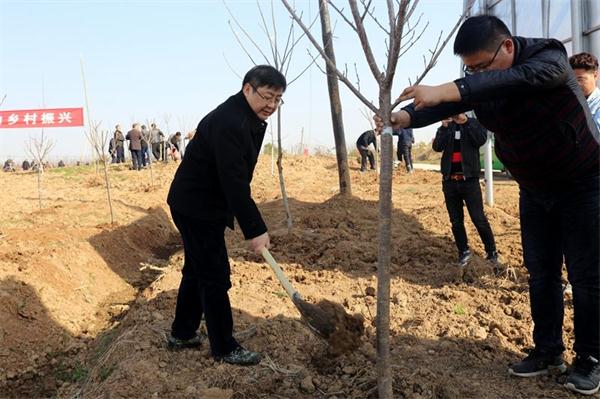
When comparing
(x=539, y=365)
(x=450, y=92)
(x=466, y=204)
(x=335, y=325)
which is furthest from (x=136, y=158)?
(x=450, y=92)

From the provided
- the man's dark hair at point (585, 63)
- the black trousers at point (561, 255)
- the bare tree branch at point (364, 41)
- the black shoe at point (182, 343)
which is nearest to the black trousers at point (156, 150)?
the black shoe at point (182, 343)

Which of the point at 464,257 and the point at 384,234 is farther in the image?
the point at 464,257

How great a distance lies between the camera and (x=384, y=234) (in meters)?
2.39

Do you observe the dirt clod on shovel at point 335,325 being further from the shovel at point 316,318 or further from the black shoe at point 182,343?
the black shoe at point 182,343

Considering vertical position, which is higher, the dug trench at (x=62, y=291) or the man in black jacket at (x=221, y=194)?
the man in black jacket at (x=221, y=194)

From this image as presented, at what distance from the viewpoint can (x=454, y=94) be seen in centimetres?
217

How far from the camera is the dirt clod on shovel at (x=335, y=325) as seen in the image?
9.38ft

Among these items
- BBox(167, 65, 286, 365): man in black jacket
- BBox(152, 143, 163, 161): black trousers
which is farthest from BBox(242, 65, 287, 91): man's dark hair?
BBox(152, 143, 163, 161): black trousers

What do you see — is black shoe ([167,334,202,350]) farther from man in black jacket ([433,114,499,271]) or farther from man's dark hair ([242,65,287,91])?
man in black jacket ([433,114,499,271])

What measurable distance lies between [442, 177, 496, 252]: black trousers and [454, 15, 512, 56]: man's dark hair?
2.87 metres

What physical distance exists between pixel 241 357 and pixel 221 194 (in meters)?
0.98

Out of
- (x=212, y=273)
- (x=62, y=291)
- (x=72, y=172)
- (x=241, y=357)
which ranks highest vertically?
(x=72, y=172)

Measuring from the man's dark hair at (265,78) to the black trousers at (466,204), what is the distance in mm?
2795

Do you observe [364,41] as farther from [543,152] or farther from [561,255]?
[561,255]
